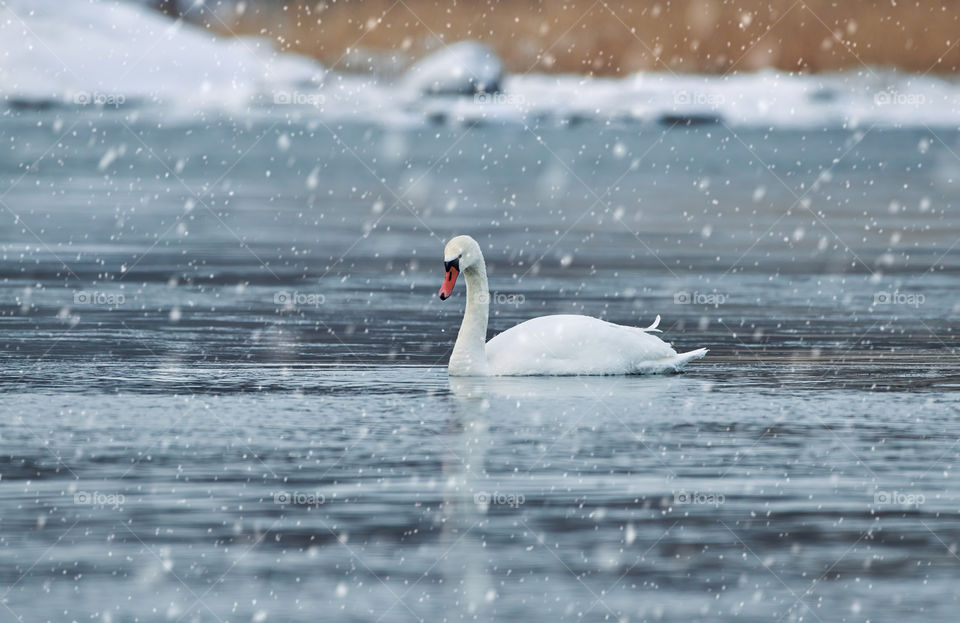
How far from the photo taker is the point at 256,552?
26.6 feet

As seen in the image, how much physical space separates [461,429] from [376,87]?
56639 millimetres

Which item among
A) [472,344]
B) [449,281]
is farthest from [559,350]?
[449,281]

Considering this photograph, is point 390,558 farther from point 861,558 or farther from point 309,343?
point 309,343

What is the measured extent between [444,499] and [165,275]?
10538 millimetres

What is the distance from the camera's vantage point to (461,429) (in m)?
10.9

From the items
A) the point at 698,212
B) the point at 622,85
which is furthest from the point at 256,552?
the point at 622,85

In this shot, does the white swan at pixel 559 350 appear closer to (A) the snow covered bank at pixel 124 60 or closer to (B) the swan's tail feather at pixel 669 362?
(B) the swan's tail feather at pixel 669 362

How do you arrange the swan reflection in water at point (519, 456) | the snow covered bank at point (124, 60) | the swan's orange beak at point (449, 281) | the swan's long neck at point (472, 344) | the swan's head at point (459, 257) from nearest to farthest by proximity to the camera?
the swan reflection in water at point (519, 456) → the swan's long neck at point (472, 344) → the swan's orange beak at point (449, 281) → the swan's head at point (459, 257) → the snow covered bank at point (124, 60)

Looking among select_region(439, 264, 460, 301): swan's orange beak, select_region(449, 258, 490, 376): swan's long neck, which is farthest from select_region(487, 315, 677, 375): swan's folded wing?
select_region(439, 264, 460, 301): swan's orange beak

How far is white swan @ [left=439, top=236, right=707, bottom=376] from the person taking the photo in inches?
510

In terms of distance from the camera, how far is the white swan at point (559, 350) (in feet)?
42.5

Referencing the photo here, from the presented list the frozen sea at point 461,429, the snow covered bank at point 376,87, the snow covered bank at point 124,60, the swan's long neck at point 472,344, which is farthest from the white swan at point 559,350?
the snow covered bank at point 124,60

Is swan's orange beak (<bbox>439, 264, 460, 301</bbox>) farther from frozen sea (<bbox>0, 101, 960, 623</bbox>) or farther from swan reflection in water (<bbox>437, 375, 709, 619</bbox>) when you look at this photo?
swan reflection in water (<bbox>437, 375, 709, 619</bbox>)

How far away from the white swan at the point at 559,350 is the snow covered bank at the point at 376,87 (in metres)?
43.8
